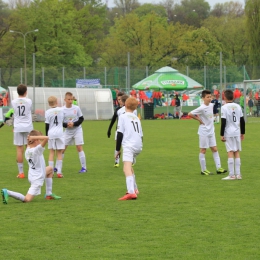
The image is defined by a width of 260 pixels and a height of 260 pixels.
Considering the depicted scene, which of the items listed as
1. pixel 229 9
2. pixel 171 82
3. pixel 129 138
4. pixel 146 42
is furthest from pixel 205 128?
pixel 229 9

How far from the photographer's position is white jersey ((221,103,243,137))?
520 inches

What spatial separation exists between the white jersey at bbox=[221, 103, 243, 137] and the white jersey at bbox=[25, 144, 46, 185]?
160 inches

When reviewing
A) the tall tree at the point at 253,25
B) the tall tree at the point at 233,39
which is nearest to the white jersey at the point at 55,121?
the tall tree at the point at 253,25

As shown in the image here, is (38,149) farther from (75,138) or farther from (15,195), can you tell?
(75,138)

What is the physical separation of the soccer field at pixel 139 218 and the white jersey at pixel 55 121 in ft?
2.93

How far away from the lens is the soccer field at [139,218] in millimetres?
7352

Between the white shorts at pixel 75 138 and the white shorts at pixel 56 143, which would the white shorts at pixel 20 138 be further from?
the white shorts at pixel 75 138

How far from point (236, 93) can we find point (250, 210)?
3655 centimetres

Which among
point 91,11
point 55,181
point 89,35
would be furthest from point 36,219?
point 91,11

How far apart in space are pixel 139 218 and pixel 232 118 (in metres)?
4.61

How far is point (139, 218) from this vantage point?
30.1 feet

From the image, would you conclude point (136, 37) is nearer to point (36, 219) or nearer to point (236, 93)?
point (236, 93)

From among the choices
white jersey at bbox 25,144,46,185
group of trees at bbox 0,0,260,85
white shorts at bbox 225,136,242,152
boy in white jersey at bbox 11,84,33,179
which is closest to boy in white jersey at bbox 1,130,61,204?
white jersey at bbox 25,144,46,185

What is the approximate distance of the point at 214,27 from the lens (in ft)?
310
